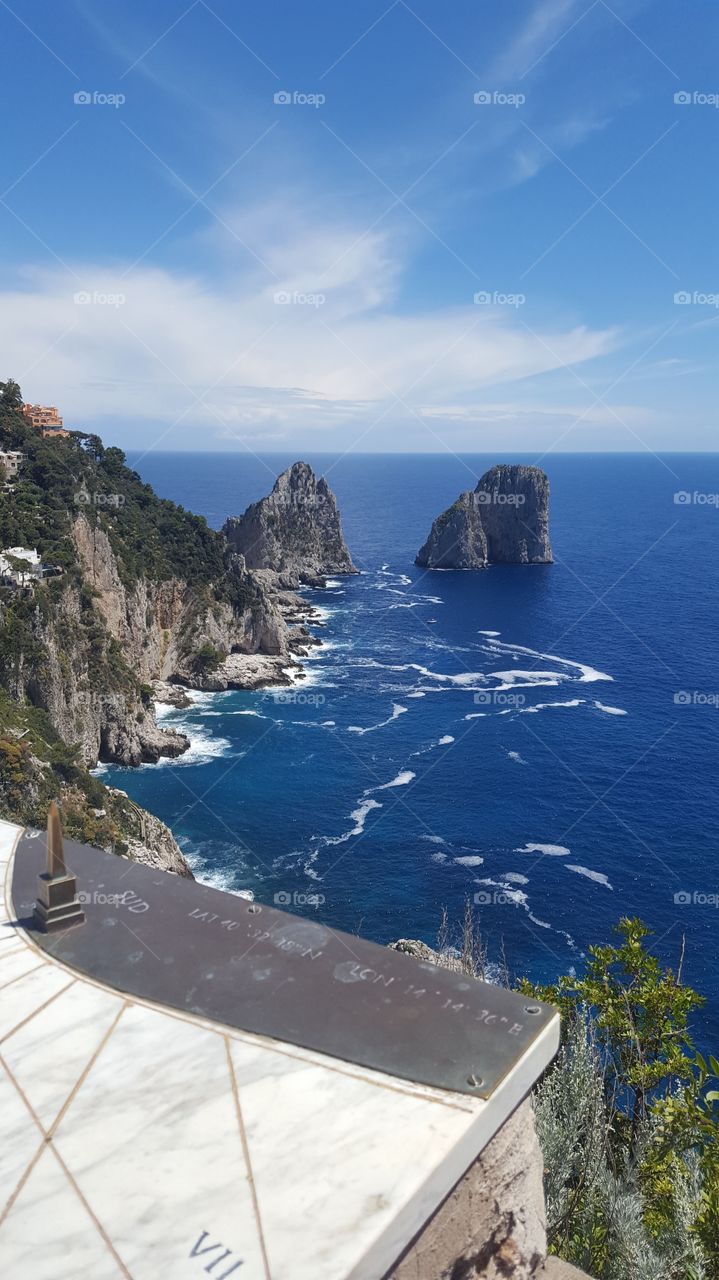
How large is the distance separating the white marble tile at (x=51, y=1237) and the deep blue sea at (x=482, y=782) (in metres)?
34.5

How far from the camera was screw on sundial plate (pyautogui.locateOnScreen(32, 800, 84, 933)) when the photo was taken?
412 inches

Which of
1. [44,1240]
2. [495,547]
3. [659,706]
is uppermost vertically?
[495,547]

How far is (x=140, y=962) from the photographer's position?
32.2ft

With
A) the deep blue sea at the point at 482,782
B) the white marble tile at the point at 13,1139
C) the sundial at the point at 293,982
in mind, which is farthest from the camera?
the deep blue sea at the point at 482,782

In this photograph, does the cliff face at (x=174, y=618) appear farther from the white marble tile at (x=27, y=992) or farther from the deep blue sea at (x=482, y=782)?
the white marble tile at (x=27, y=992)

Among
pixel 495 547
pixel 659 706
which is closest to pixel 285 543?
pixel 495 547

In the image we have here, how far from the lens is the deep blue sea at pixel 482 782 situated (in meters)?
43.4

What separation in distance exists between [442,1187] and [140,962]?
4.46m

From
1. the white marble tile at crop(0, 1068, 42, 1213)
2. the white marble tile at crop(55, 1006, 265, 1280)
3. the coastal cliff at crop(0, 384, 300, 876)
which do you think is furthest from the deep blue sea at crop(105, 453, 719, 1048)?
the white marble tile at crop(0, 1068, 42, 1213)

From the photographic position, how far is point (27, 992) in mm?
9398

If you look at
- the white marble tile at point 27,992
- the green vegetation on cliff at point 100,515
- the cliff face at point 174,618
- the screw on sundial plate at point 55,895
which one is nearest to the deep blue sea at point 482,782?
the cliff face at point 174,618

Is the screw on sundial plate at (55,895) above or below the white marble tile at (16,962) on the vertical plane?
above

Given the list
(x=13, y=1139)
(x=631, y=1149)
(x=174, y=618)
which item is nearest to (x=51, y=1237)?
(x=13, y=1139)

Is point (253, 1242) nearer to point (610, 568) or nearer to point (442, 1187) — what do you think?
point (442, 1187)
